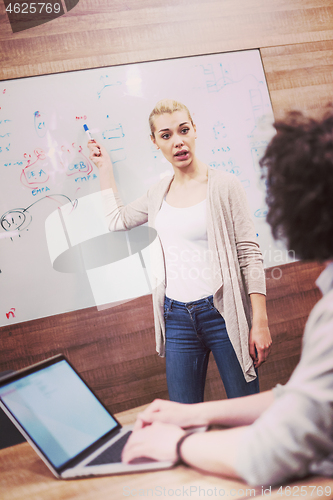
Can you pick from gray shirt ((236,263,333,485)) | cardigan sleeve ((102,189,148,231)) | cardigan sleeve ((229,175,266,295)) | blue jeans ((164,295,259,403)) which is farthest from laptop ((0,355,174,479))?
cardigan sleeve ((102,189,148,231))

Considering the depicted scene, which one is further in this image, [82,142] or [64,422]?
[82,142]

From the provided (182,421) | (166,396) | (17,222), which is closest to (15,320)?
(17,222)

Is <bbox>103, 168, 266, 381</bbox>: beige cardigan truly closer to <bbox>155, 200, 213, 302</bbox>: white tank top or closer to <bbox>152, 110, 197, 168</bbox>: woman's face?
<bbox>155, 200, 213, 302</bbox>: white tank top

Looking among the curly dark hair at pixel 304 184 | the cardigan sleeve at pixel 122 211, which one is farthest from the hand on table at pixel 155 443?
the cardigan sleeve at pixel 122 211

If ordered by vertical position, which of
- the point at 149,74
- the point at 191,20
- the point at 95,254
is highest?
the point at 191,20

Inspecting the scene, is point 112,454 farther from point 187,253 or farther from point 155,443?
point 187,253

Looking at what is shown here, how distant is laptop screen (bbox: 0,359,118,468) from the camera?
866 mm

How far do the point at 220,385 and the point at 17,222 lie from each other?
57.2 inches

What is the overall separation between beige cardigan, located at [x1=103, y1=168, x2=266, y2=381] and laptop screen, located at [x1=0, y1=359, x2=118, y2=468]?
607 mm

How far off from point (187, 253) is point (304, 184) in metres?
0.89

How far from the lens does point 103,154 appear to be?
2039 mm

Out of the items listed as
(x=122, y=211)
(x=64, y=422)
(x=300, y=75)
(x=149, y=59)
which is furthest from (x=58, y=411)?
(x=300, y=75)

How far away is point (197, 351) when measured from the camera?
1.50 meters

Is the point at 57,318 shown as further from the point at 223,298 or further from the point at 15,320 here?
the point at 223,298
